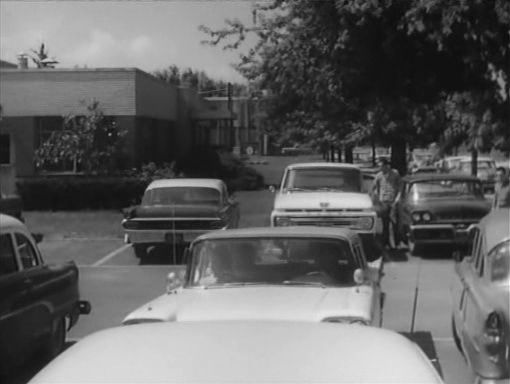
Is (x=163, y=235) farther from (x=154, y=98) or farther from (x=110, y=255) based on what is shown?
(x=154, y=98)

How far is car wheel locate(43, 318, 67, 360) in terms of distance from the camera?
8.12m

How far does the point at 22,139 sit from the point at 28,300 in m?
23.6

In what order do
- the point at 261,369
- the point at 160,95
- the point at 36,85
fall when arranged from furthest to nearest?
1. the point at 160,95
2. the point at 36,85
3. the point at 261,369

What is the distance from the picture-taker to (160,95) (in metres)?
34.9

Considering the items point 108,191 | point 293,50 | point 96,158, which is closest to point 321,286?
point 293,50

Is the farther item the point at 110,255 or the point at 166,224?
the point at 110,255

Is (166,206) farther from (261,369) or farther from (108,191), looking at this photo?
(261,369)

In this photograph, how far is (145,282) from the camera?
14.4 metres

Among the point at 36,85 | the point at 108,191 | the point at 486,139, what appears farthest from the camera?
the point at 486,139

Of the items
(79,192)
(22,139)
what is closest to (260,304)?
(79,192)

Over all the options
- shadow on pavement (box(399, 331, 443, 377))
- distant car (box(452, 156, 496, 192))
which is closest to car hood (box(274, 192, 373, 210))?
shadow on pavement (box(399, 331, 443, 377))

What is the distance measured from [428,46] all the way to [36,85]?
17.8m

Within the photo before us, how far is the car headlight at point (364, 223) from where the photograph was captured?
1534 cm

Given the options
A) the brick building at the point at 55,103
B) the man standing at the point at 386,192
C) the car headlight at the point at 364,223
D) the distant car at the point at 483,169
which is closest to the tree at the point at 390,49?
the man standing at the point at 386,192
